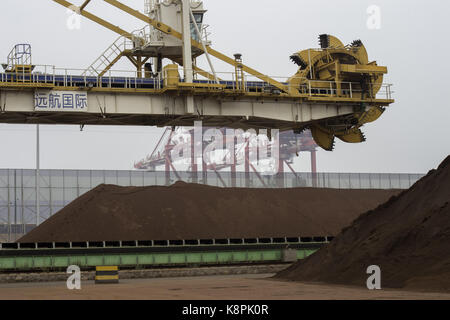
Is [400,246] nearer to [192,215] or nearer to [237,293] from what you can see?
[237,293]

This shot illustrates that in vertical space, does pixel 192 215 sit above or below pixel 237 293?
above

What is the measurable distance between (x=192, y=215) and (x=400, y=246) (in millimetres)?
16332

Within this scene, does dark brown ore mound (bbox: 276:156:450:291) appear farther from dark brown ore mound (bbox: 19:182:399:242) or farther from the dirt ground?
dark brown ore mound (bbox: 19:182:399:242)

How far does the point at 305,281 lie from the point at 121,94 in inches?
540

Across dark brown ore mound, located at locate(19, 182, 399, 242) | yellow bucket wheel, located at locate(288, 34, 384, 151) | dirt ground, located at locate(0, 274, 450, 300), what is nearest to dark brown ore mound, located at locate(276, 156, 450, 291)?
dirt ground, located at locate(0, 274, 450, 300)

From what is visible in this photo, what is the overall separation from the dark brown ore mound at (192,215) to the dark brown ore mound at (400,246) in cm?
1014

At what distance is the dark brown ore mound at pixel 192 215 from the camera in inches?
→ 1353

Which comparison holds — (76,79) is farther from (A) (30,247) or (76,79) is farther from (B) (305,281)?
(B) (305,281)

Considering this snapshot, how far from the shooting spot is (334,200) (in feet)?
138

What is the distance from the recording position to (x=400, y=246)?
21688 mm

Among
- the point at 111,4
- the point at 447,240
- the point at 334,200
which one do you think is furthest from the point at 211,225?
the point at 447,240

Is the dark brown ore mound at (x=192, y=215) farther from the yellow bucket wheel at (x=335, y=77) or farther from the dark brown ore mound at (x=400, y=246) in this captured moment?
the dark brown ore mound at (x=400, y=246)

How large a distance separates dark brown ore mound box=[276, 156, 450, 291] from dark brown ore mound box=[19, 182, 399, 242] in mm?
10135

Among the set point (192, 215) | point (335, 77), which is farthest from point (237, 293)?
point (335, 77)
